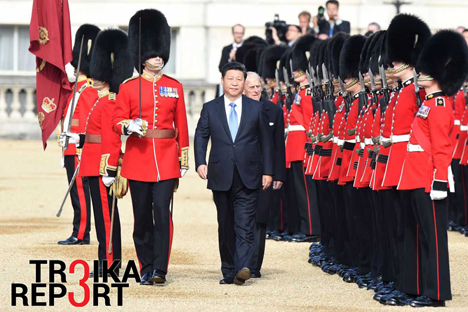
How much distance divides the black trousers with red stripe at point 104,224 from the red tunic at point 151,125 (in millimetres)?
469

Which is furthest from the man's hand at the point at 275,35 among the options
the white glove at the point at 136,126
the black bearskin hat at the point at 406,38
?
the black bearskin hat at the point at 406,38

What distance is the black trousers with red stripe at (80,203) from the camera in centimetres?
1132

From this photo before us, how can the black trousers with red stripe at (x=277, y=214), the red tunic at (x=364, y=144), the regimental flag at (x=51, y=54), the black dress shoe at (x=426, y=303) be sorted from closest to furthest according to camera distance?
the black dress shoe at (x=426, y=303) → the red tunic at (x=364, y=144) → the regimental flag at (x=51, y=54) → the black trousers with red stripe at (x=277, y=214)

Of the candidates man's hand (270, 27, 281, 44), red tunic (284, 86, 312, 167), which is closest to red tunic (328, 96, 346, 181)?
red tunic (284, 86, 312, 167)

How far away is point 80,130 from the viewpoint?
1100 cm

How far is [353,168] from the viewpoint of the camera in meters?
8.98

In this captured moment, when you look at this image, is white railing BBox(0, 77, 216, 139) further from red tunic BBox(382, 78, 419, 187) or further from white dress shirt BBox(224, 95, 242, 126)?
red tunic BBox(382, 78, 419, 187)

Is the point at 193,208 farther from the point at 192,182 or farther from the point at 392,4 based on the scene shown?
the point at 392,4

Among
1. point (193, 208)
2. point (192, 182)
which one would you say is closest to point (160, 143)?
point (193, 208)

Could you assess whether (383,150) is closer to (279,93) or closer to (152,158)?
(152,158)

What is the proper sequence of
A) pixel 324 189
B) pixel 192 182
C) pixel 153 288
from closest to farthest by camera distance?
pixel 153 288 < pixel 324 189 < pixel 192 182

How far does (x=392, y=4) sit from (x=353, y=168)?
64.7 ft

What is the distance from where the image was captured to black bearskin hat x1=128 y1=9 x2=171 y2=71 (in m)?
9.16

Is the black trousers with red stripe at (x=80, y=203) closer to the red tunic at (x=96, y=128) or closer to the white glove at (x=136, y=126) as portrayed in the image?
the red tunic at (x=96, y=128)
